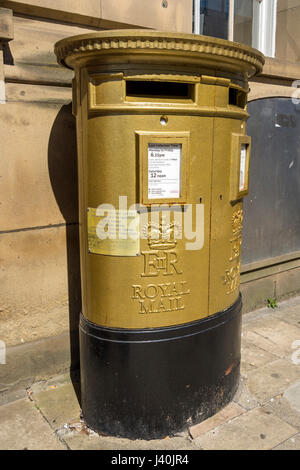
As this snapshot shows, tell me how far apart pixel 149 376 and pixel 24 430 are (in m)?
0.94

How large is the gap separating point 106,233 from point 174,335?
0.75 meters

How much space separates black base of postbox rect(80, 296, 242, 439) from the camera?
8.37 feet

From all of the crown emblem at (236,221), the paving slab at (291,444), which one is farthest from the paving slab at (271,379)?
the crown emblem at (236,221)

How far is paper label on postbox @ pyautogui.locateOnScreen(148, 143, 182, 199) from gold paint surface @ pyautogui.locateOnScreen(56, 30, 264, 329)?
3 centimetres

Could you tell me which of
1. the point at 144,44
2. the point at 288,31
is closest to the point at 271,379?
the point at 144,44

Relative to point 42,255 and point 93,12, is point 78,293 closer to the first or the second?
point 42,255

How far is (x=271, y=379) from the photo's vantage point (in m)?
3.39

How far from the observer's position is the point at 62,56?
238cm

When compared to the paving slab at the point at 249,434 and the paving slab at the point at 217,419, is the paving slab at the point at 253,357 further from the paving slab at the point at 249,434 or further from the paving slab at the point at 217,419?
the paving slab at the point at 249,434

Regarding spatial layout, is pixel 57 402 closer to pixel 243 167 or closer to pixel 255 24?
pixel 243 167

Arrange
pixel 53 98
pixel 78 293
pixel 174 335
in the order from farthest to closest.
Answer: pixel 78 293 → pixel 53 98 → pixel 174 335

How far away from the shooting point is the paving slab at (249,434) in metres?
2.61

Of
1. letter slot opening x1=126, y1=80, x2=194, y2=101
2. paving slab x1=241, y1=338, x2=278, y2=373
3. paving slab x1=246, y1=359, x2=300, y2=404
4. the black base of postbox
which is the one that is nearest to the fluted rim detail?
letter slot opening x1=126, y1=80, x2=194, y2=101
